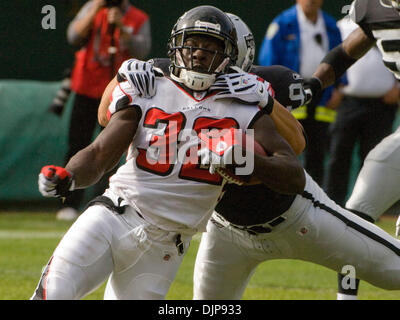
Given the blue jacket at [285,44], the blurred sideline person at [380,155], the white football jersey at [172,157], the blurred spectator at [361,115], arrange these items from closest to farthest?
the white football jersey at [172,157] < the blurred sideline person at [380,155] < the blue jacket at [285,44] < the blurred spectator at [361,115]

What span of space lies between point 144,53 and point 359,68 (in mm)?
1919

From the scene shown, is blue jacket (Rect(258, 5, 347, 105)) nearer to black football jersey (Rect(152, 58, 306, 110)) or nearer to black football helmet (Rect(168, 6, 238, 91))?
black football jersey (Rect(152, 58, 306, 110))

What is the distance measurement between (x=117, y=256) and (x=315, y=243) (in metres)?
0.93

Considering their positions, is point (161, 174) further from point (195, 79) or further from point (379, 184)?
point (379, 184)

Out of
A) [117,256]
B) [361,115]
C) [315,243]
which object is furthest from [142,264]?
[361,115]

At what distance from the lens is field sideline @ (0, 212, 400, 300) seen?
17.1 feet

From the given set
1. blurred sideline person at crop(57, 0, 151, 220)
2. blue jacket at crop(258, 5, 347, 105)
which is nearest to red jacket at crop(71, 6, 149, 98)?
blurred sideline person at crop(57, 0, 151, 220)

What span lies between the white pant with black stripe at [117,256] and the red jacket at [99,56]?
4.43m

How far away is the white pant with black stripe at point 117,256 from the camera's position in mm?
3008

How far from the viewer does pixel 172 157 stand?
3.20 meters

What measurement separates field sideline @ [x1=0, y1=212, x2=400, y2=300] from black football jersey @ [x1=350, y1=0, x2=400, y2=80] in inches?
Answer: 62.6

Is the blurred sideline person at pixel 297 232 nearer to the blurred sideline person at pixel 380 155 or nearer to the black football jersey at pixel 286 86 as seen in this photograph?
the black football jersey at pixel 286 86

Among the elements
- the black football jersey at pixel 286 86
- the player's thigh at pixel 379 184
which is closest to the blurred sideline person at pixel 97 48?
the player's thigh at pixel 379 184

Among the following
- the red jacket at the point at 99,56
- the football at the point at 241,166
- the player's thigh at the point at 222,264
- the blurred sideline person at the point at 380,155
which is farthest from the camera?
the red jacket at the point at 99,56
